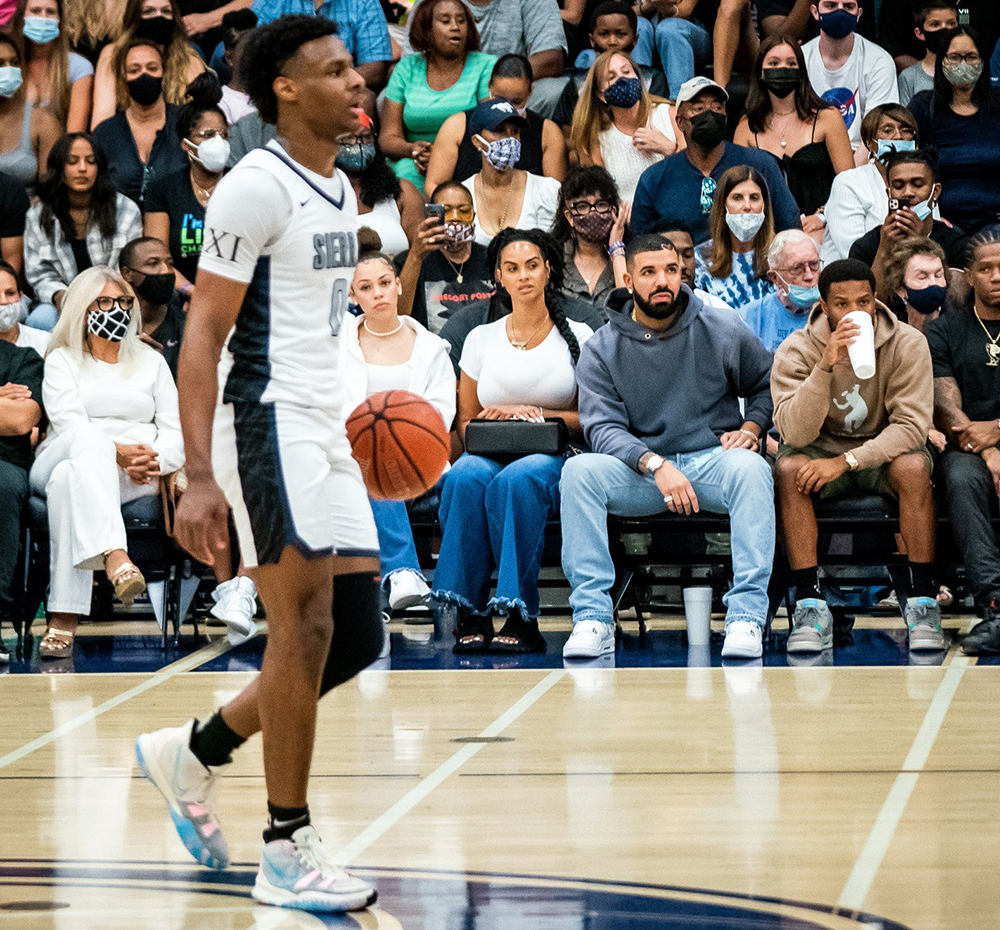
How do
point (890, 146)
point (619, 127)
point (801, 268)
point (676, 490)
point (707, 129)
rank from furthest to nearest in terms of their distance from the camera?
point (619, 127)
point (890, 146)
point (707, 129)
point (801, 268)
point (676, 490)

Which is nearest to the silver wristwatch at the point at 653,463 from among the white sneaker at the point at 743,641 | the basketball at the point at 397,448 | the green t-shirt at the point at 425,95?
the white sneaker at the point at 743,641

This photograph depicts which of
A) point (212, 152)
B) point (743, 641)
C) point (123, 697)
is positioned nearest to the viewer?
point (123, 697)

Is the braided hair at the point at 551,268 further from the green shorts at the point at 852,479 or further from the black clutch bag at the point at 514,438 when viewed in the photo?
the green shorts at the point at 852,479

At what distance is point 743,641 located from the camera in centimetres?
667

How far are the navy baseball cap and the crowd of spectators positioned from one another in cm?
2

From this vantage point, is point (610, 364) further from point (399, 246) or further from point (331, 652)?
point (331, 652)

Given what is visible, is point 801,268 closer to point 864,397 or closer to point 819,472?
point 864,397

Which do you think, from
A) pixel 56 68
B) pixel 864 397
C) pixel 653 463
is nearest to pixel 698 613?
pixel 653 463

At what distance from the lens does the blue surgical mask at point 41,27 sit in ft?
32.3

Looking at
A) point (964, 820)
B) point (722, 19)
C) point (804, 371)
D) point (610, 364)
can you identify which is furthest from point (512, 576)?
point (722, 19)

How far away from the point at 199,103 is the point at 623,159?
7.61ft

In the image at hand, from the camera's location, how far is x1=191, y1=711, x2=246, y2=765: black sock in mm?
3738

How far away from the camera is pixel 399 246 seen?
9.01 metres

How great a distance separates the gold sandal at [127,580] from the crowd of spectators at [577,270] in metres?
0.03
